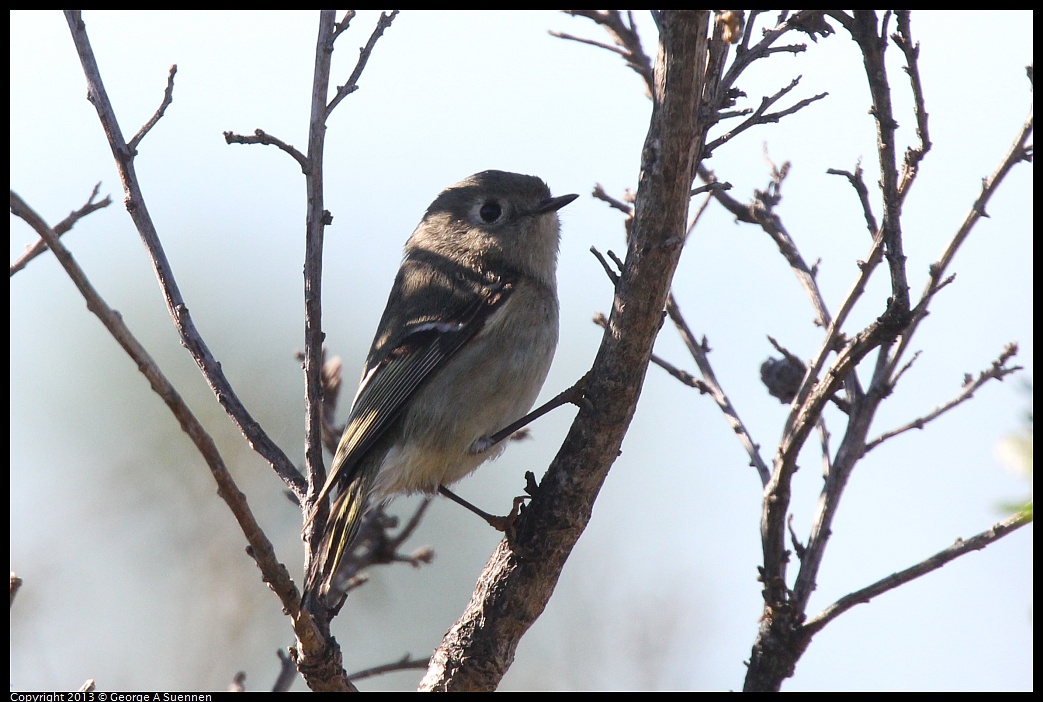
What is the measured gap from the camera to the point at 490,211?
14.6 feet

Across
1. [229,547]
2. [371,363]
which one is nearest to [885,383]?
[371,363]

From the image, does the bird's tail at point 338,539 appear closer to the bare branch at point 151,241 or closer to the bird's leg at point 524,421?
the bare branch at point 151,241

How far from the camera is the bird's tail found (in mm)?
2922

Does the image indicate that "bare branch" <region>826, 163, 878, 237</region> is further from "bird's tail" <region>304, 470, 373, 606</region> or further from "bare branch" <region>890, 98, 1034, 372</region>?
"bird's tail" <region>304, 470, 373, 606</region>

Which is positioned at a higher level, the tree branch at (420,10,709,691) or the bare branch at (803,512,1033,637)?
the tree branch at (420,10,709,691)

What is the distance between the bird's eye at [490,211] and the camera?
4426 millimetres

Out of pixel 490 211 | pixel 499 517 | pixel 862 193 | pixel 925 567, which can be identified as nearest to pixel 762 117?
pixel 862 193

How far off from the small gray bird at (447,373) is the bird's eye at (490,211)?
22 cm

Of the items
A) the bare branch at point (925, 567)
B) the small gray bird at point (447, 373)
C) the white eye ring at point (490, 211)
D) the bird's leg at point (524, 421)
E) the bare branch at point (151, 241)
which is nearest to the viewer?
the bare branch at point (925, 567)

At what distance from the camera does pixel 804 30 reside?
2666mm

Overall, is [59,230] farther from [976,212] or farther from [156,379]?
[976,212]

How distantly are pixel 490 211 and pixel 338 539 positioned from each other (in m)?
1.91

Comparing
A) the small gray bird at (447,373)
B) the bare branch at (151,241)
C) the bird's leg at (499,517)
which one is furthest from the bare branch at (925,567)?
the bare branch at (151,241)

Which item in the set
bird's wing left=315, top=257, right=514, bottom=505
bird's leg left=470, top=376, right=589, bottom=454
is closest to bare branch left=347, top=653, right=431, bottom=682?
bird's wing left=315, top=257, right=514, bottom=505
